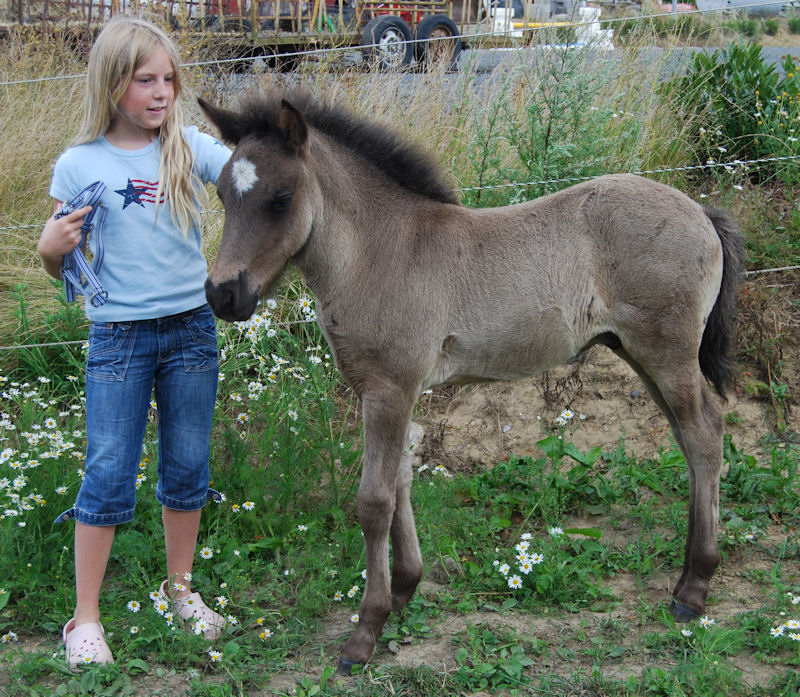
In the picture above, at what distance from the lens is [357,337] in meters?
3.01

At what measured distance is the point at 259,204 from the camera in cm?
277

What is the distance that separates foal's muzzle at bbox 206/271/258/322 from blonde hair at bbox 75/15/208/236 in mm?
396

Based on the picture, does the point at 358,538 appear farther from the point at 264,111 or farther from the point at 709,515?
the point at 264,111

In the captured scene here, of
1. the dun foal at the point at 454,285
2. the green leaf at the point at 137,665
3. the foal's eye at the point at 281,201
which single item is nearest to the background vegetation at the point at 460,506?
the green leaf at the point at 137,665

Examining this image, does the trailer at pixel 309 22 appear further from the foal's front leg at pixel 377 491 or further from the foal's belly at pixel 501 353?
the foal's front leg at pixel 377 491

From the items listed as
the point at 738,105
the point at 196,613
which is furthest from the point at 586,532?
the point at 738,105

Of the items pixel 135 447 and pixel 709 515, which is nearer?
pixel 135 447

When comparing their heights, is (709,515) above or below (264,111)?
below

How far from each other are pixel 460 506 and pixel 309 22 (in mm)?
10767

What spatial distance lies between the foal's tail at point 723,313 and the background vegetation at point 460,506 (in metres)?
0.86

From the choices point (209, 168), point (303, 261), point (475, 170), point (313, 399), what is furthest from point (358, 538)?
point (475, 170)

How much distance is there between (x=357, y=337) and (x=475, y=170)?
3247 millimetres

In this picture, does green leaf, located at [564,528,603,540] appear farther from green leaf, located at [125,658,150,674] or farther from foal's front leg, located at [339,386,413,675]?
green leaf, located at [125,658,150,674]

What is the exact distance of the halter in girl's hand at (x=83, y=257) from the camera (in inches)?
111
